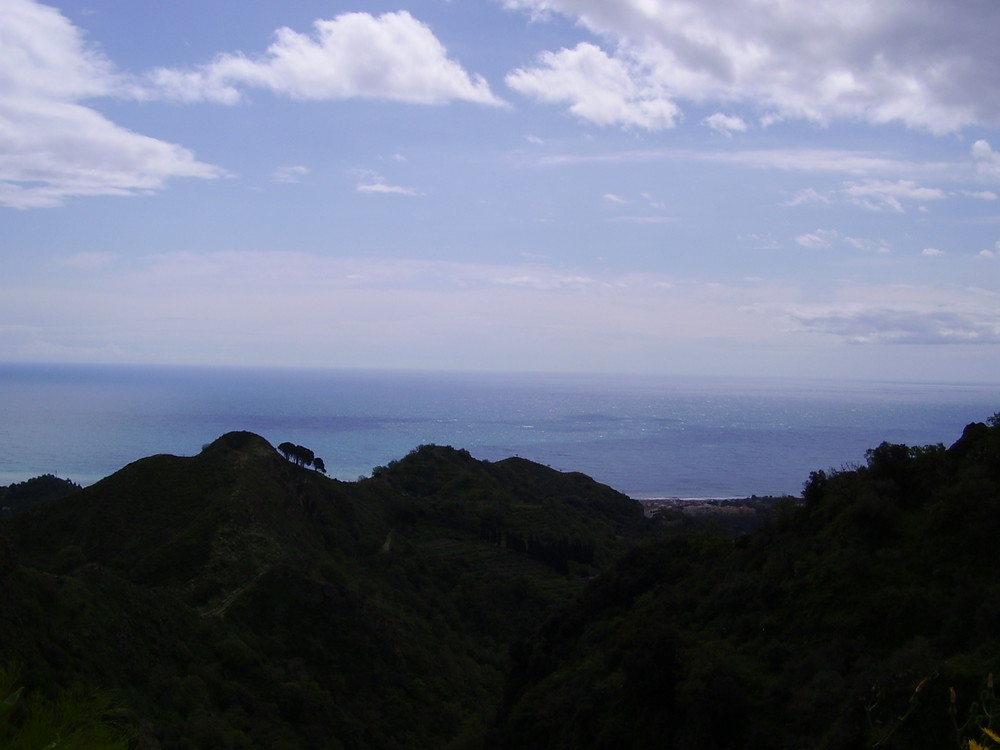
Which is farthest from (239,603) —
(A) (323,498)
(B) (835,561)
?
(B) (835,561)

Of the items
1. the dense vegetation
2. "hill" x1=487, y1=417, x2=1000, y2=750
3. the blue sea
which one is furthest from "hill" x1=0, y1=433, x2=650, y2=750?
the blue sea

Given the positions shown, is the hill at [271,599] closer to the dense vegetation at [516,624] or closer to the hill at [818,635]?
the dense vegetation at [516,624]

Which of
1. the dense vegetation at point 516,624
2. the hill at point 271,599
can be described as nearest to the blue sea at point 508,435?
the hill at point 271,599

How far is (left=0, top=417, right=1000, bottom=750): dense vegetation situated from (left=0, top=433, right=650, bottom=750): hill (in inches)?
4.2

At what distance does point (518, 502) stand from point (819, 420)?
132 metres

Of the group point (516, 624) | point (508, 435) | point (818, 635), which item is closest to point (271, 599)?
point (516, 624)

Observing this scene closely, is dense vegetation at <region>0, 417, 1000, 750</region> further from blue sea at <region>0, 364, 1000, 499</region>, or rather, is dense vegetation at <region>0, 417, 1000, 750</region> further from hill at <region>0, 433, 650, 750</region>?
blue sea at <region>0, 364, 1000, 499</region>

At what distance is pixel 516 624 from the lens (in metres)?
37.9

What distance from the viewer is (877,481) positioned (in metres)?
17.6

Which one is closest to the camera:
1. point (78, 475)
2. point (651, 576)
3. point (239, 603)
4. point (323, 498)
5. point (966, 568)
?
point (966, 568)

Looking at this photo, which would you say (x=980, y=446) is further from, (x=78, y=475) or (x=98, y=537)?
(x=78, y=475)

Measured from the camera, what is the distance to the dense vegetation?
42.1 ft

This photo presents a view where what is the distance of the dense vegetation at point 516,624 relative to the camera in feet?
42.1

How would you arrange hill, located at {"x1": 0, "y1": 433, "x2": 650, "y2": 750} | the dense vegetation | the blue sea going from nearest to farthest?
the dense vegetation → hill, located at {"x1": 0, "y1": 433, "x2": 650, "y2": 750} → the blue sea
